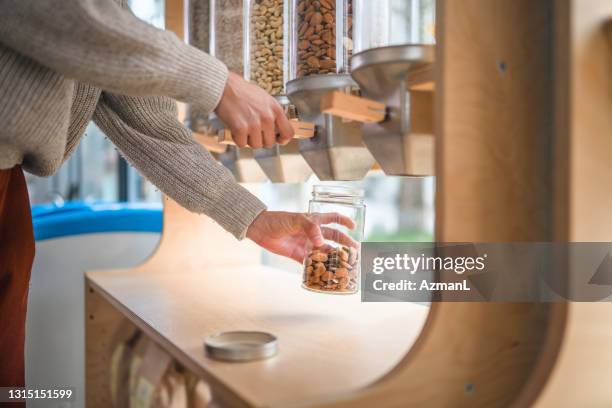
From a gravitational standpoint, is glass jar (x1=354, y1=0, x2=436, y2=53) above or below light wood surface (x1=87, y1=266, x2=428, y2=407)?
above

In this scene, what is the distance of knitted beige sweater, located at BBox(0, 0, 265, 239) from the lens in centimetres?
65

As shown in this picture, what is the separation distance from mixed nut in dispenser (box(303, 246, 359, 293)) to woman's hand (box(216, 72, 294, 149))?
0.23 meters

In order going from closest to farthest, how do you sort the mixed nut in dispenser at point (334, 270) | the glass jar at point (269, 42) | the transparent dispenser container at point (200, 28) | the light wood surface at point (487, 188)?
the light wood surface at point (487, 188) → the mixed nut in dispenser at point (334, 270) → the glass jar at point (269, 42) → the transparent dispenser container at point (200, 28)


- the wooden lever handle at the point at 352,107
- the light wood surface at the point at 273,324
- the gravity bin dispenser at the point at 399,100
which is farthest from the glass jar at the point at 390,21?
the light wood surface at the point at 273,324

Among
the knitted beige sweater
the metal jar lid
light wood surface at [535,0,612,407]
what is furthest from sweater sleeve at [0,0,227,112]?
light wood surface at [535,0,612,407]

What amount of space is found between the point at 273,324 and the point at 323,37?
50 centimetres

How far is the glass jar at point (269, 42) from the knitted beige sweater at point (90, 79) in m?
0.23

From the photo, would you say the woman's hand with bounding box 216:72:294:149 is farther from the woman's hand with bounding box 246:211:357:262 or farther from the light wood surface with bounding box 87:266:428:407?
the light wood surface with bounding box 87:266:428:407

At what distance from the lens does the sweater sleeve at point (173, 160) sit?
1012 mm

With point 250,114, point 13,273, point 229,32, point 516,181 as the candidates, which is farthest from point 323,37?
point 13,273

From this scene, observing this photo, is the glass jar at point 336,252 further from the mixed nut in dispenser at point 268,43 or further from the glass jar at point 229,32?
the glass jar at point 229,32

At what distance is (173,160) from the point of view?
1044mm

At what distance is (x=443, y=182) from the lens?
60cm

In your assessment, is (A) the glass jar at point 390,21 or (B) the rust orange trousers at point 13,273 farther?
(B) the rust orange trousers at point 13,273
